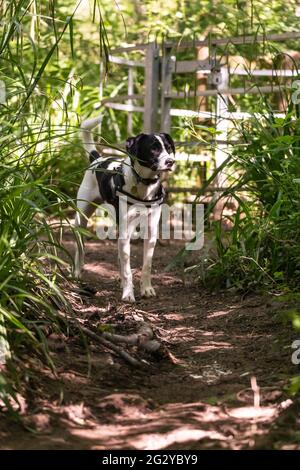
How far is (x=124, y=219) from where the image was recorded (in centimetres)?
573

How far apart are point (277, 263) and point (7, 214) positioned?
73.7 inches

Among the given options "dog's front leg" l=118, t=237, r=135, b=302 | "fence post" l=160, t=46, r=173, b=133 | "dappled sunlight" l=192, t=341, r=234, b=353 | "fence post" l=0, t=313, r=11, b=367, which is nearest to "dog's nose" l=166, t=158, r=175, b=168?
"dog's front leg" l=118, t=237, r=135, b=302

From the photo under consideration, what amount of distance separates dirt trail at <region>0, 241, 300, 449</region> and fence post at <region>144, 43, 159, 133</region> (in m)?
4.60

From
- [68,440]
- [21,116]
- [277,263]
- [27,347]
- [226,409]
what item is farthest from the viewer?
[277,263]

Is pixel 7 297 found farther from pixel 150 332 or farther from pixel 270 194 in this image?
pixel 270 194

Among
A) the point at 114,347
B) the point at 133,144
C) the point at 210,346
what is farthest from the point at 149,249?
the point at 114,347

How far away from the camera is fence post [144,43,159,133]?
901 cm

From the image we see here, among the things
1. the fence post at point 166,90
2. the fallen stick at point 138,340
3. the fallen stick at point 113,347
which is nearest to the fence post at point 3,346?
the fallen stick at point 113,347

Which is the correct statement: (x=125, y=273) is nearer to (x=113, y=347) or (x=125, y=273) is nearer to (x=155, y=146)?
(x=155, y=146)

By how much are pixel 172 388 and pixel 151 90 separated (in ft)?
20.3

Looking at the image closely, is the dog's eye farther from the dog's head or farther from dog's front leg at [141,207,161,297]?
dog's front leg at [141,207,161,297]

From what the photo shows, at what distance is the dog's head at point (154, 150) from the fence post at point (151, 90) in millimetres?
3110

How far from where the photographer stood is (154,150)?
5.80m

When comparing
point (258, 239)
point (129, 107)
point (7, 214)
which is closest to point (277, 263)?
point (258, 239)
